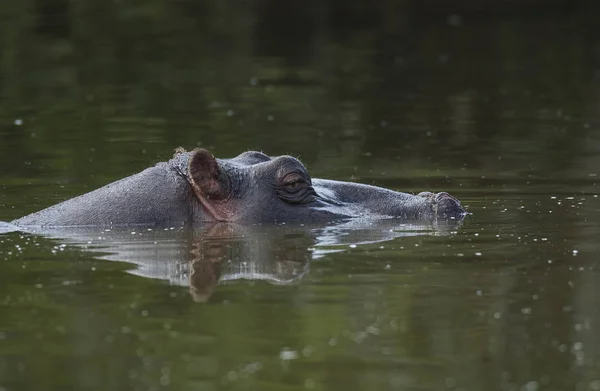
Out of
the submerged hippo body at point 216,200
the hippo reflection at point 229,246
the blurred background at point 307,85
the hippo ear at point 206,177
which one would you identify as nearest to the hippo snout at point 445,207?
the submerged hippo body at point 216,200

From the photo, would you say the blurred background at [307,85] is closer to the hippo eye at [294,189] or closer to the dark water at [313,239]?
the dark water at [313,239]

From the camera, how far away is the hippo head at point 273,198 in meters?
10.6

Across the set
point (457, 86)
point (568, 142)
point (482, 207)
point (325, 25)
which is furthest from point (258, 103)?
point (325, 25)

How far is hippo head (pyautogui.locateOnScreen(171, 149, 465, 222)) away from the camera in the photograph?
10.6 meters

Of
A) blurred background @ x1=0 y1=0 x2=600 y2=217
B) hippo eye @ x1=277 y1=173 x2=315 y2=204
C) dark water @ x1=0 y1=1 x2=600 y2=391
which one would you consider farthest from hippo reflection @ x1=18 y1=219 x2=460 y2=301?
blurred background @ x1=0 y1=0 x2=600 y2=217

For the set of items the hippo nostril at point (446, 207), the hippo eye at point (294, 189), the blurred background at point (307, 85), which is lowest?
the hippo nostril at point (446, 207)

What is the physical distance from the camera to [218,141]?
690 inches

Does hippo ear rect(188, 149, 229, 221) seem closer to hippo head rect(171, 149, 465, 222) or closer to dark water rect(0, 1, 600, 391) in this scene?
hippo head rect(171, 149, 465, 222)

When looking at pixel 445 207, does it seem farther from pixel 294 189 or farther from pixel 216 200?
pixel 216 200

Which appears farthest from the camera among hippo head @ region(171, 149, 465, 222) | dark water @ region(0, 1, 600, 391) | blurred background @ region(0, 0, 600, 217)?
blurred background @ region(0, 0, 600, 217)

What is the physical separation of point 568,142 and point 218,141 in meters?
4.08

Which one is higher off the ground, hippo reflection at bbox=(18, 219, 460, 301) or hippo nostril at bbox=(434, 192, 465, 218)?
hippo nostril at bbox=(434, 192, 465, 218)

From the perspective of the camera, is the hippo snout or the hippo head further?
the hippo snout

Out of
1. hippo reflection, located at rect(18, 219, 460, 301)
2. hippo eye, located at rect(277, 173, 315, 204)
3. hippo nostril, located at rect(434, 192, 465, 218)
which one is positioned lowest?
hippo reflection, located at rect(18, 219, 460, 301)
